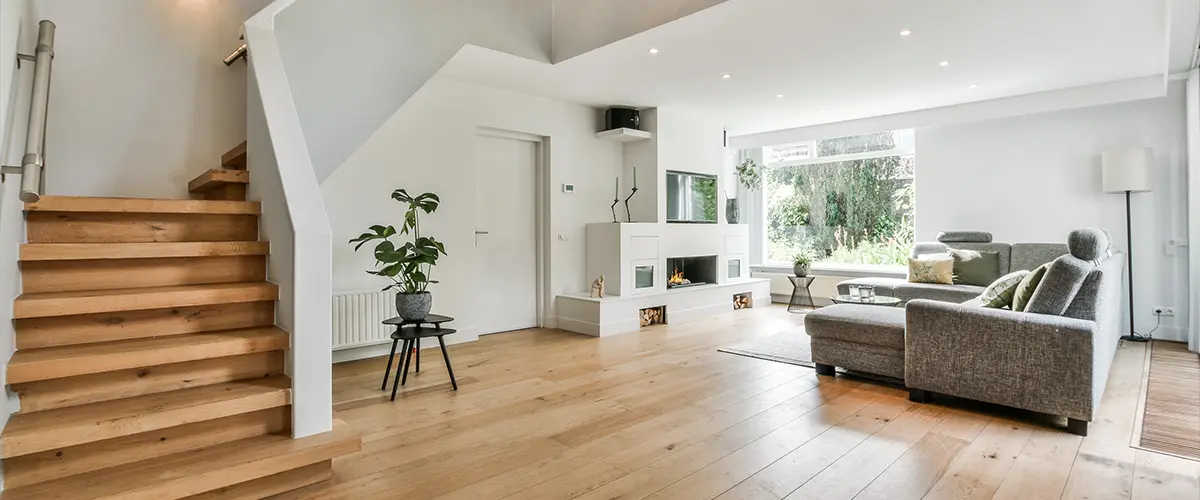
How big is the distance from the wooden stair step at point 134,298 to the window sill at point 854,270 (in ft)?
21.1

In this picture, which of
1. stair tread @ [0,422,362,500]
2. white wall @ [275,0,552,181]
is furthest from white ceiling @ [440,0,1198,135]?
stair tread @ [0,422,362,500]

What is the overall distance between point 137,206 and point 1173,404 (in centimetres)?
533

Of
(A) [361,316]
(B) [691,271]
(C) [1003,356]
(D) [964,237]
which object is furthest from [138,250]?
(D) [964,237]

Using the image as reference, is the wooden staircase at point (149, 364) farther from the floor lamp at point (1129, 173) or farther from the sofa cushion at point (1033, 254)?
the floor lamp at point (1129, 173)

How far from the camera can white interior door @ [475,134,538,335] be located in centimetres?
541

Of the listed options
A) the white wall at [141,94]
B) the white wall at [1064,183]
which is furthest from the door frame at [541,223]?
the white wall at [1064,183]

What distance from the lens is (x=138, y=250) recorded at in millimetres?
2367

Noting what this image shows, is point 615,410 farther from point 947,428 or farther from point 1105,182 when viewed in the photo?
point 1105,182

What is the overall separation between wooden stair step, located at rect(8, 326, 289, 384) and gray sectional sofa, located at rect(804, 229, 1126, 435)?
3.18 meters

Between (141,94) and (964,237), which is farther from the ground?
(141,94)

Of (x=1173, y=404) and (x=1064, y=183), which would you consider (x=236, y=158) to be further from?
(x=1064, y=183)

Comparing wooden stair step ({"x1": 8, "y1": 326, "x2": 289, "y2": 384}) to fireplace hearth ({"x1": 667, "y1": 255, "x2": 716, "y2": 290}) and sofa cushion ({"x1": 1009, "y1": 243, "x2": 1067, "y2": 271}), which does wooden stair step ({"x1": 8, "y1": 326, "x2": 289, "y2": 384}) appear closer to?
fireplace hearth ({"x1": 667, "y1": 255, "x2": 716, "y2": 290})

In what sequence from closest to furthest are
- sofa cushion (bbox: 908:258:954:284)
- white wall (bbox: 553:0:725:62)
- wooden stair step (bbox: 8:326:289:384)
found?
wooden stair step (bbox: 8:326:289:384) < white wall (bbox: 553:0:725:62) < sofa cushion (bbox: 908:258:954:284)

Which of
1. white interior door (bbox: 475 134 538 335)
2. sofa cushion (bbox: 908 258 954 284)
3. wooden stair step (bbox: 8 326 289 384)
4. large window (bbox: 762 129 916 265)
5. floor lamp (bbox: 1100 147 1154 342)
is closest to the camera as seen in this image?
wooden stair step (bbox: 8 326 289 384)
